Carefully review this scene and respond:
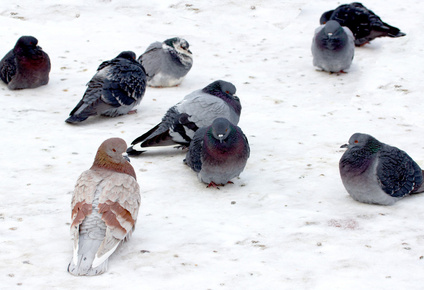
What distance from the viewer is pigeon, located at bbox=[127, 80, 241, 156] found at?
6535 millimetres

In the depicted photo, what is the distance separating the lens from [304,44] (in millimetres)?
10570

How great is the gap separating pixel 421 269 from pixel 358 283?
0.48m

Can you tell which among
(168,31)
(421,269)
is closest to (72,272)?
(421,269)

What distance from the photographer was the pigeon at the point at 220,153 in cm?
559

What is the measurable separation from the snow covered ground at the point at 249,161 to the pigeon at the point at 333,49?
0.18 m

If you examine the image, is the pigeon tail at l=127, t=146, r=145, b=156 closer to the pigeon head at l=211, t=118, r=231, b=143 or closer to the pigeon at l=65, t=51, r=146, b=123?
the pigeon at l=65, t=51, r=146, b=123

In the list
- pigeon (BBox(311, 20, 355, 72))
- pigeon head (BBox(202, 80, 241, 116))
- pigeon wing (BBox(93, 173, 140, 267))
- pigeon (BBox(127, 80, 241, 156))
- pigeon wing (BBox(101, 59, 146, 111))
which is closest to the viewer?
pigeon wing (BBox(93, 173, 140, 267))

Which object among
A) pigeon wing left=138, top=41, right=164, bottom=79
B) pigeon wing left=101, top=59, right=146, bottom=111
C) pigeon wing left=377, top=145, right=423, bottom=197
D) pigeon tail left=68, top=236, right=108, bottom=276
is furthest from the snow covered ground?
pigeon wing left=138, top=41, right=164, bottom=79

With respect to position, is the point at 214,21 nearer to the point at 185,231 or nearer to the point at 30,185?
the point at 30,185

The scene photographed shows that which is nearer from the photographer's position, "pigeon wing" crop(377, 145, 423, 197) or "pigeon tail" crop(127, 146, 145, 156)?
"pigeon wing" crop(377, 145, 423, 197)

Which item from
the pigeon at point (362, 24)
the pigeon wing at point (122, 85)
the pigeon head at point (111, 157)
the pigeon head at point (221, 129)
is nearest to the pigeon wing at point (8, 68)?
the pigeon wing at point (122, 85)

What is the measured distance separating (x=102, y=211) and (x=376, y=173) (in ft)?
7.55

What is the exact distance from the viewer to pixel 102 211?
A: 4230 mm

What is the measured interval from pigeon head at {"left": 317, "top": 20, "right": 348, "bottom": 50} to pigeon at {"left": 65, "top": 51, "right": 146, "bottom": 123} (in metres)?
2.77
